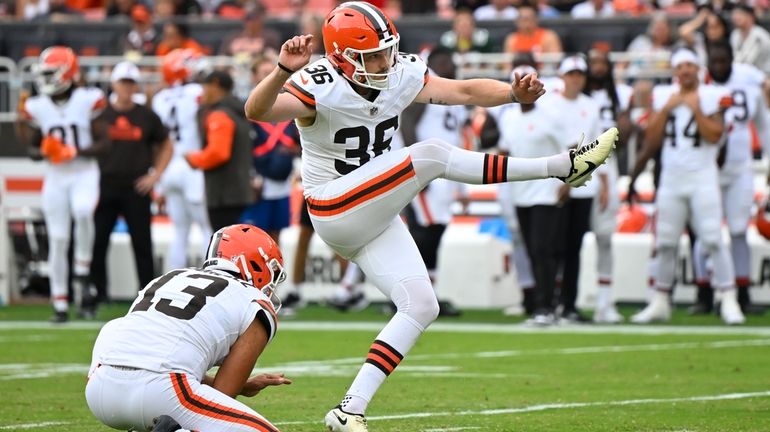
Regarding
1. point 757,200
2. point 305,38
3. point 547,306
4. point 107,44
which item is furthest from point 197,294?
point 107,44

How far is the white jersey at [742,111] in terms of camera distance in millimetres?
13109

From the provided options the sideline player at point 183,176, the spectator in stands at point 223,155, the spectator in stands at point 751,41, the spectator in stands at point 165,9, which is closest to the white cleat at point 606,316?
the spectator in stands at point 223,155

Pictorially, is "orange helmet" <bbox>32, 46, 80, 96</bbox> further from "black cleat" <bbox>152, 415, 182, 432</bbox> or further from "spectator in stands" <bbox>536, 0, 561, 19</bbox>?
"black cleat" <bbox>152, 415, 182, 432</bbox>

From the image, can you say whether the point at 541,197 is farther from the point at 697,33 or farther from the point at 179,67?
the point at 697,33

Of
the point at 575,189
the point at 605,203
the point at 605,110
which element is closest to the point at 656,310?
the point at 605,203

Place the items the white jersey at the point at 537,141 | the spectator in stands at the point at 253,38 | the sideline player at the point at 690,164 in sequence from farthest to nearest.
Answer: the spectator in stands at the point at 253,38
the white jersey at the point at 537,141
the sideline player at the point at 690,164

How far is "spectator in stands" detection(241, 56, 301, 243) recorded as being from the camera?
14.1m

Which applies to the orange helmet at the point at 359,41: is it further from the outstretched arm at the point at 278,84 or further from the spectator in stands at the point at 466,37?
the spectator in stands at the point at 466,37

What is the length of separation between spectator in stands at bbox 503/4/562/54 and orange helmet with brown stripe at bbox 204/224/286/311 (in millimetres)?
11284

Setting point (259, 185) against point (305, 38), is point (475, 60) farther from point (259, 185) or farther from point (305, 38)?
point (305, 38)

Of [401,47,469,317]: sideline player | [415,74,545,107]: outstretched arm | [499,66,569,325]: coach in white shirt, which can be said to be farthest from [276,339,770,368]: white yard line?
[415,74,545,107]: outstretched arm

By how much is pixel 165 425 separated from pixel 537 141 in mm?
7676

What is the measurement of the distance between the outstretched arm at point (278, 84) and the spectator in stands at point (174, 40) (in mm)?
11912

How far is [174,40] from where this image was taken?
18391 millimetres
